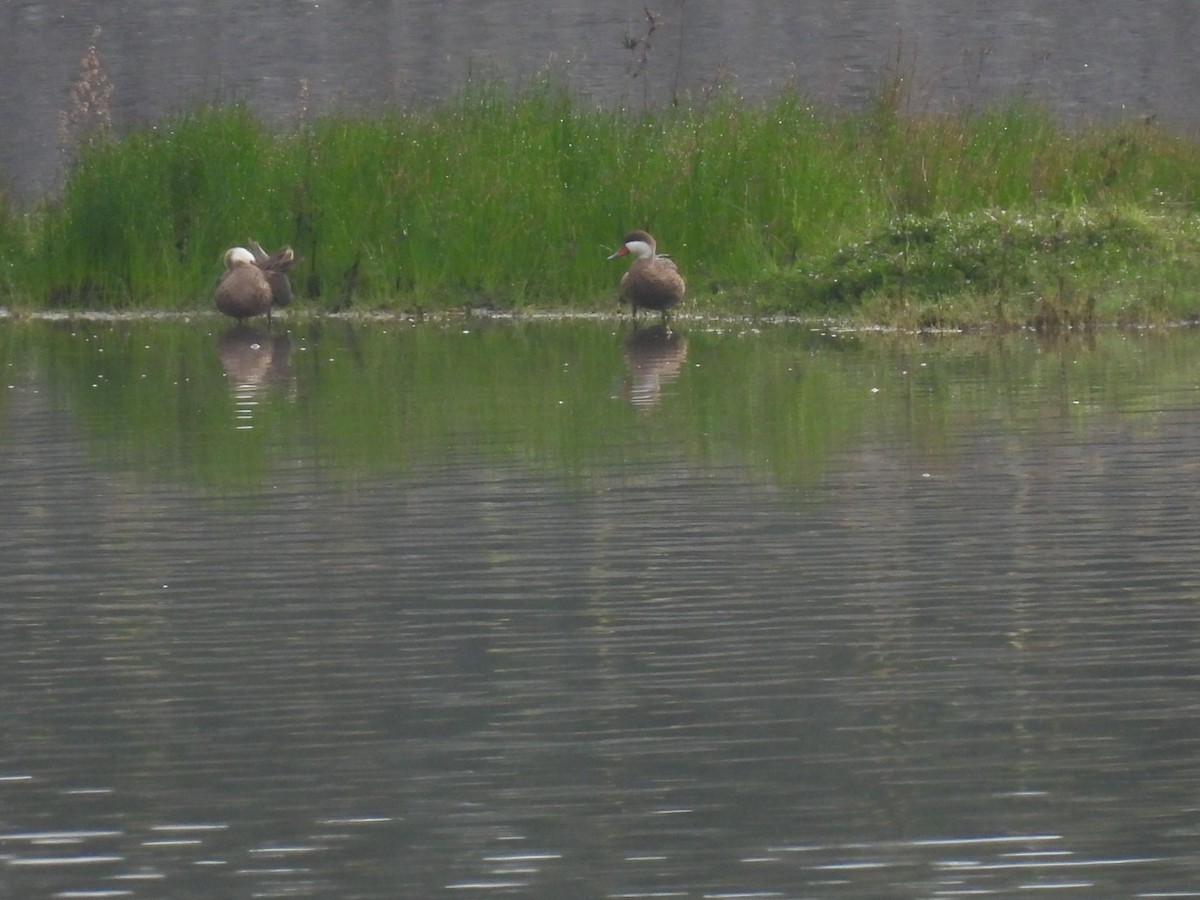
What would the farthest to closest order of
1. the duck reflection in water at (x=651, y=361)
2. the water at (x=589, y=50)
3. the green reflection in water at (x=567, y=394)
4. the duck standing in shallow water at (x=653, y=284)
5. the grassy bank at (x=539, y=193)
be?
the water at (x=589, y=50) → the grassy bank at (x=539, y=193) → the duck standing in shallow water at (x=653, y=284) → the duck reflection in water at (x=651, y=361) → the green reflection in water at (x=567, y=394)

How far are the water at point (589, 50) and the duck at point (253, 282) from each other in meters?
4.41

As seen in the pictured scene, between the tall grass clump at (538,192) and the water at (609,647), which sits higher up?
the tall grass clump at (538,192)

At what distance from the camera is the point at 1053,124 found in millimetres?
21594

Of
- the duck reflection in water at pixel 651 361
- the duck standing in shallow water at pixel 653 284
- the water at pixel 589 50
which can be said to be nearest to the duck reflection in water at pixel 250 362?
the duck reflection in water at pixel 651 361

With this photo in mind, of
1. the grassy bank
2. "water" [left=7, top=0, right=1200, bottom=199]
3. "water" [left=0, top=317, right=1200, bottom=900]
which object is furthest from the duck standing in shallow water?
"water" [left=0, top=317, right=1200, bottom=900]

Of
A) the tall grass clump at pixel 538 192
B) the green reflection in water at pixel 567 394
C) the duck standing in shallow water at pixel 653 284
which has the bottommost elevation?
the green reflection in water at pixel 567 394

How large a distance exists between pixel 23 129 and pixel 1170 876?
21222mm

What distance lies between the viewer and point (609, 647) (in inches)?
263

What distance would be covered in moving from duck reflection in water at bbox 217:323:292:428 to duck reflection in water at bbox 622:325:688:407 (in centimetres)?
199

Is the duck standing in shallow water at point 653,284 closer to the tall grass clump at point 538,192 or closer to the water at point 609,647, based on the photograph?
the tall grass clump at point 538,192

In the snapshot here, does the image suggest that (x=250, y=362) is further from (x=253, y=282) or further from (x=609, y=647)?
(x=609, y=647)

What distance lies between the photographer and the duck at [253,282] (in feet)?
63.3

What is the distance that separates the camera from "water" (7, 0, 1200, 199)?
79.0 ft

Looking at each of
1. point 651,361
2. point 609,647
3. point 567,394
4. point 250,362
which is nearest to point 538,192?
point 250,362
